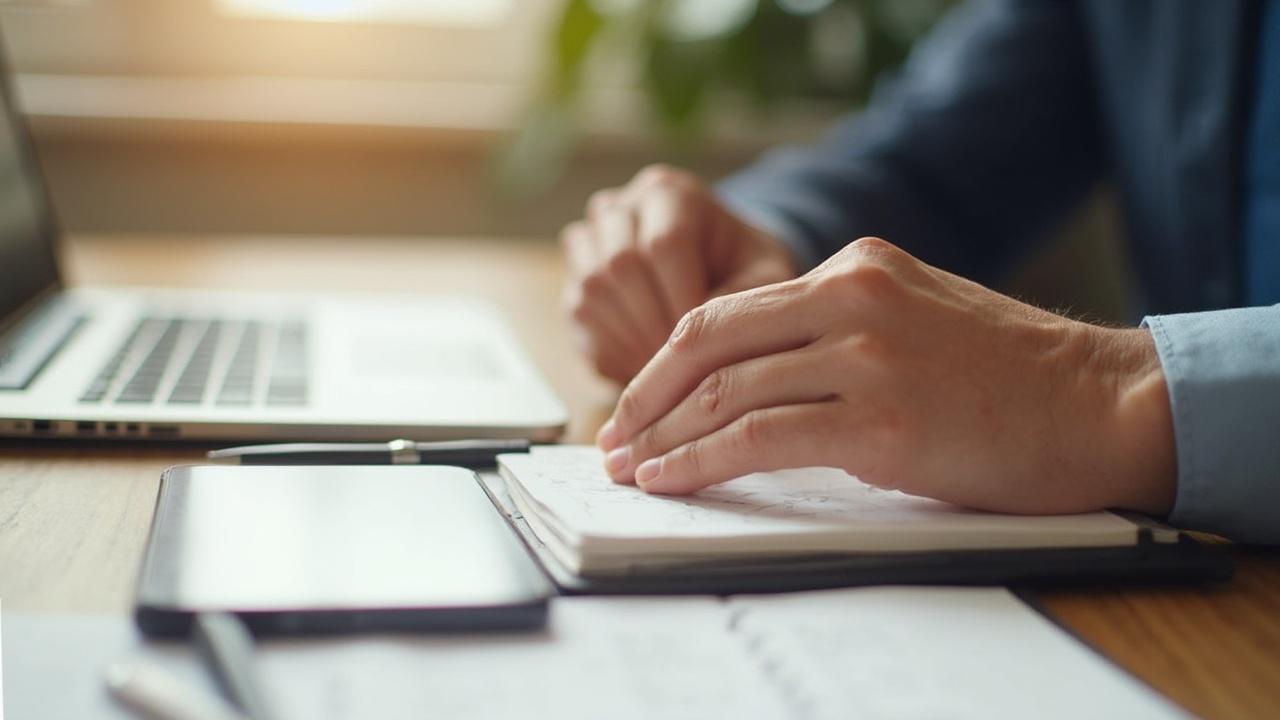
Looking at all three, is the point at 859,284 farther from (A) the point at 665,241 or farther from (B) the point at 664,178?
(B) the point at 664,178

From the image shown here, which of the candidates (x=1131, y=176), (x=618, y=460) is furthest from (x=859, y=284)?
(x=1131, y=176)

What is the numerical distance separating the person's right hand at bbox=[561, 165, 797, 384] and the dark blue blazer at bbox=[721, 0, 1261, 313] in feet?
0.50

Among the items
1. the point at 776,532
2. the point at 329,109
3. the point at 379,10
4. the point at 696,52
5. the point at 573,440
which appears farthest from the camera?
the point at 379,10

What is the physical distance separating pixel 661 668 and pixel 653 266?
17.1 inches

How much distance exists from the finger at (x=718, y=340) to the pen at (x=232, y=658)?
226mm

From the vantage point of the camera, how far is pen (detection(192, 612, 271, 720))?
1.07 feet

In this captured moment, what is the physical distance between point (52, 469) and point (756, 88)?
128cm

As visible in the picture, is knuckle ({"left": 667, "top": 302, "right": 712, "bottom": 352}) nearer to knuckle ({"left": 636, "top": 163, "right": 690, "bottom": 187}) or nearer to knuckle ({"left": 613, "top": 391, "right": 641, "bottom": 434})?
knuckle ({"left": 613, "top": 391, "right": 641, "bottom": 434})

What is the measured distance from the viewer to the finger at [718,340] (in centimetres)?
51

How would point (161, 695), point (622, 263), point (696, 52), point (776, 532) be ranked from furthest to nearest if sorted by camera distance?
point (696, 52) < point (622, 263) < point (776, 532) < point (161, 695)

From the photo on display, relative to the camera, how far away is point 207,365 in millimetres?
737

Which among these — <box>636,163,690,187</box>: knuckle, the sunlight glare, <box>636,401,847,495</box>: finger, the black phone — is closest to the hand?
<box>636,401,847,495</box>: finger

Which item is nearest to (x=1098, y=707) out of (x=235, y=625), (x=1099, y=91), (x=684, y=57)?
(x=235, y=625)

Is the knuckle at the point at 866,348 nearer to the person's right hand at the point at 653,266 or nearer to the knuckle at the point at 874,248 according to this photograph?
the knuckle at the point at 874,248
